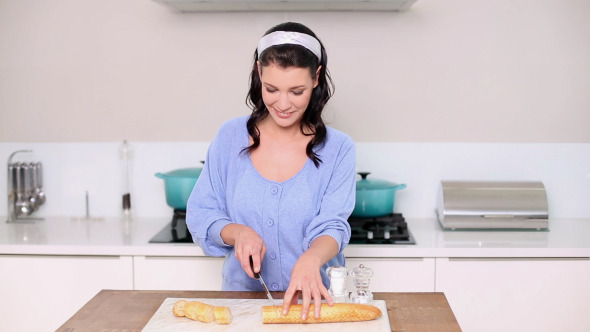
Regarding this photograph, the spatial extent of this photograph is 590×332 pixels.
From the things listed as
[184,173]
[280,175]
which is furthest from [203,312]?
[184,173]

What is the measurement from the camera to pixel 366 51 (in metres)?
2.87

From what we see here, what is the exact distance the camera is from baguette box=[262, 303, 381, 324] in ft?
4.71

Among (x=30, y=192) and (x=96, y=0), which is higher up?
(x=96, y=0)

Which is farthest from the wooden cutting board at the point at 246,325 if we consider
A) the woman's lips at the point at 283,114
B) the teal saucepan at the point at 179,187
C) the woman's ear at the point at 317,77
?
the teal saucepan at the point at 179,187

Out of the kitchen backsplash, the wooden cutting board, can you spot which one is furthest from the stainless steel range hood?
the wooden cutting board

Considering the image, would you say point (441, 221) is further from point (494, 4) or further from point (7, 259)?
point (7, 259)

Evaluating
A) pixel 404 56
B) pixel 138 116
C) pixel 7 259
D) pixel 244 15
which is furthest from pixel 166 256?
pixel 404 56

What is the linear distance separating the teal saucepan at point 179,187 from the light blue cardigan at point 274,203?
33.4 inches

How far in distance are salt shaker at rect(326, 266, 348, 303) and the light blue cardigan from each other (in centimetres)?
18

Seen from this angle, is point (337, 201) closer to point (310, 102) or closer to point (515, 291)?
point (310, 102)

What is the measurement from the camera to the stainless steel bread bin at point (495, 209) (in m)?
2.66

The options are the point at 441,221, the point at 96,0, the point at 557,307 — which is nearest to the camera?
the point at 557,307

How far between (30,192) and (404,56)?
1694 millimetres

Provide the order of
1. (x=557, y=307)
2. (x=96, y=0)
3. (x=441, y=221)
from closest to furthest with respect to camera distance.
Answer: (x=557, y=307) → (x=441, y=221) → (x=96, y=0)
